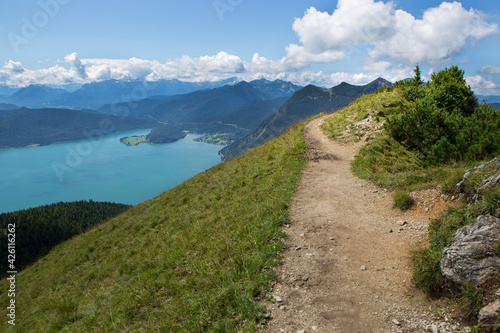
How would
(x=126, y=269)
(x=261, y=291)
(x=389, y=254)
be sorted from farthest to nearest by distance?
(x=126, y=269), (x=389, y=254), (x=261, y=291)

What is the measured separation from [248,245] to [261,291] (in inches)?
79.2

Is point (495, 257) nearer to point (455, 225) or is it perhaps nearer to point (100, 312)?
point (455, 225)

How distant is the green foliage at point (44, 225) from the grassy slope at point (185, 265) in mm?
41907

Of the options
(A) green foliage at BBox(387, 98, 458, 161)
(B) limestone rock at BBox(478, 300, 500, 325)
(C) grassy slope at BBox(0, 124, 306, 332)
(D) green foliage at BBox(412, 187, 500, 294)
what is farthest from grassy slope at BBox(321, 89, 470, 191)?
(B) limestone rock at BBox(478, 300, 500, 325)

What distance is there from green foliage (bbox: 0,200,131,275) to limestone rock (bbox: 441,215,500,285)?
5736cm

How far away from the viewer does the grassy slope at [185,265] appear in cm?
564

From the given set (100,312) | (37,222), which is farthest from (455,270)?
(37,222)

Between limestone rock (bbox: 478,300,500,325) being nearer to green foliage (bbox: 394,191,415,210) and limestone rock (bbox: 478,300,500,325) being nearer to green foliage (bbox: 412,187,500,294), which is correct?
green foliage (bbox: 412,187,500,294)

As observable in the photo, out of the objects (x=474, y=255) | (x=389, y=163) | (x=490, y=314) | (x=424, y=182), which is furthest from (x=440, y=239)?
(x=389, y=163)

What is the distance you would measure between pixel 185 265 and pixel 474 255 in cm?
777

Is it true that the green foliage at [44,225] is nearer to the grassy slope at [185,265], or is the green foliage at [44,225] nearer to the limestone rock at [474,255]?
the grassy slope at [185,265]

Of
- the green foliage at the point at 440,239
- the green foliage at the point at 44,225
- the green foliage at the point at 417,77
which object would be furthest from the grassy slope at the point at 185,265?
the green foliage at the point at 44,225

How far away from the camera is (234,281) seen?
6074mm

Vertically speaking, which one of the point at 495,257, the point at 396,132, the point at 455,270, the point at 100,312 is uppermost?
the point at 396,132
